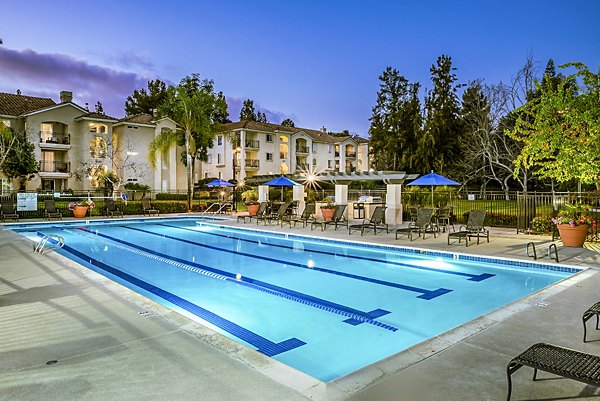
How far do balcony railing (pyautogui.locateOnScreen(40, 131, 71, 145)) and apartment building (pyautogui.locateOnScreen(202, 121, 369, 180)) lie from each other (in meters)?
13.9

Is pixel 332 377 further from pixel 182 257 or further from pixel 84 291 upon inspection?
pixel 182 257

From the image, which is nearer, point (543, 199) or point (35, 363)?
point (35, 363)

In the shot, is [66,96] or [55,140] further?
[66,96]

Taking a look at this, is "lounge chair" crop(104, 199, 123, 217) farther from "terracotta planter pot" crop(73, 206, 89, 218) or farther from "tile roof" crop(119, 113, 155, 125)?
"tile roof" crop(119, 113, 155, 125)

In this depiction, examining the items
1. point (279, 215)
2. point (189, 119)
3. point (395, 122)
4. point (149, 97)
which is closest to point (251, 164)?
point (395, 122)

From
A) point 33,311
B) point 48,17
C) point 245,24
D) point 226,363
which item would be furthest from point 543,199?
point 48,17

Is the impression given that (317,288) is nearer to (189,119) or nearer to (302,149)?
(189,119)

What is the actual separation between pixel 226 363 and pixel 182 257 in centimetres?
865

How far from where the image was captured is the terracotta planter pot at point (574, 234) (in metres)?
10.8

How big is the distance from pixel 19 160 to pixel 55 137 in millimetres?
7674

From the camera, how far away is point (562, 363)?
2904mm

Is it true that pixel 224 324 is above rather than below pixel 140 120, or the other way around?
Answer: below

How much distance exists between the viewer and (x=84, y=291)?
6527 mm

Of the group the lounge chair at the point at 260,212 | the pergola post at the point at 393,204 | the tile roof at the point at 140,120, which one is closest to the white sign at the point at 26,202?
the lounge chair at the point at 260,212
